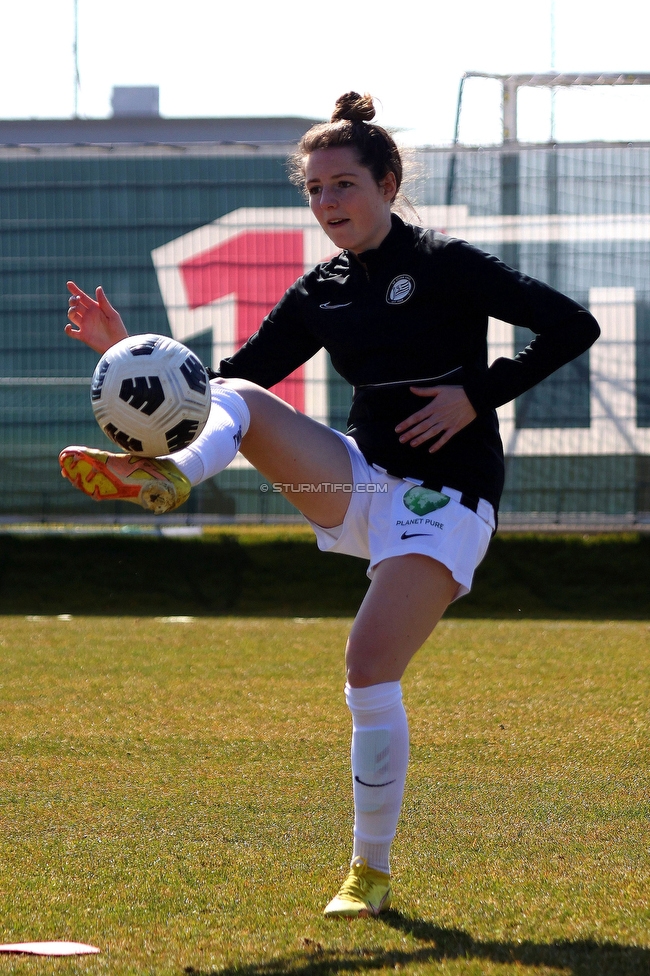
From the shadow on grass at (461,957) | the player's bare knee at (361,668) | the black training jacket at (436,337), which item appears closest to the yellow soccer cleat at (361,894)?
the shadow on grass at (461,957)

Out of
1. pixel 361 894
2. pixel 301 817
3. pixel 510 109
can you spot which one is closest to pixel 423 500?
pixel 361 894

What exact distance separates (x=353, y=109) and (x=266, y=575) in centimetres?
766

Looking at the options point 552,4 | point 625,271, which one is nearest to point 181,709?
point 625,271

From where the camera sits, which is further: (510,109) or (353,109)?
(510,109)

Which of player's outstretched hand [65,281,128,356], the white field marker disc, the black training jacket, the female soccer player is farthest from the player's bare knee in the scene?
player's outstretched hand [65,281,128,356]

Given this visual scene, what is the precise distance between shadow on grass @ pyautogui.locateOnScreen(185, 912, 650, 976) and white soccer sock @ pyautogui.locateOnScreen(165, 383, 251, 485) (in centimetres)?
108

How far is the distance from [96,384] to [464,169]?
911 cm

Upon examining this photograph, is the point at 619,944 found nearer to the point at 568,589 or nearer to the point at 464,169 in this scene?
the point at 568,589

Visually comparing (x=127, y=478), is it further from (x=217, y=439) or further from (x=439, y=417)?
(x=439, y=417)

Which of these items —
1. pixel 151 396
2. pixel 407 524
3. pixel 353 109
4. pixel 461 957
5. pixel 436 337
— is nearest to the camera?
pixel 461 957

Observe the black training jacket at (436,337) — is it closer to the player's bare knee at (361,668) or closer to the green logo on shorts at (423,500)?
the green logo on shorts at (423,500)

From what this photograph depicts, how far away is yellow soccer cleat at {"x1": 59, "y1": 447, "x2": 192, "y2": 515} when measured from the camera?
94.3 inches

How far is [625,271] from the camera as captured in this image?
10.8 m

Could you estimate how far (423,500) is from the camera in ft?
9.21
